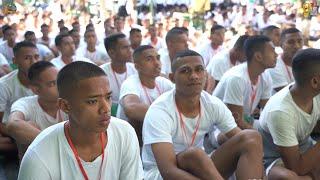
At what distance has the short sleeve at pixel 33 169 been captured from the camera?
1.88 meters

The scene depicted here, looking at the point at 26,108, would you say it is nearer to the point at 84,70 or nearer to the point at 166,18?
the point at 84,70

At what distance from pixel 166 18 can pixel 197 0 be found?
4.83 feet

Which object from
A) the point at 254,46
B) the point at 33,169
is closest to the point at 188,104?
the point at 33,169

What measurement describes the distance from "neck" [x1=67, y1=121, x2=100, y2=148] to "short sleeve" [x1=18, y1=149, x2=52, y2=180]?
0.57 ft

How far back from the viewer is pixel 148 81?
380 centimetres

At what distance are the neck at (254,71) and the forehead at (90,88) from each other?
2.13 m

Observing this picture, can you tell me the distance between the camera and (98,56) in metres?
6.78

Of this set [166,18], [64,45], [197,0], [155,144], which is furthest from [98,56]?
[155,144]

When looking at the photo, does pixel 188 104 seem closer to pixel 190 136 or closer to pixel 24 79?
pixel 190 136

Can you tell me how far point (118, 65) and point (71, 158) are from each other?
8.47 feet

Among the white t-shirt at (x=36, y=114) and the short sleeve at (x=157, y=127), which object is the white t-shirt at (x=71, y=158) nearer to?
the short sleeve at (x=157, y=127)

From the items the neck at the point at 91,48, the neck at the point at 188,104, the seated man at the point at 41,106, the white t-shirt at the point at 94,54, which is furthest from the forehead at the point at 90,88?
the neck at the point at 91,48

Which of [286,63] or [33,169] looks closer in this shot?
[33,169]

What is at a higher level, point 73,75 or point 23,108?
point 73,75
